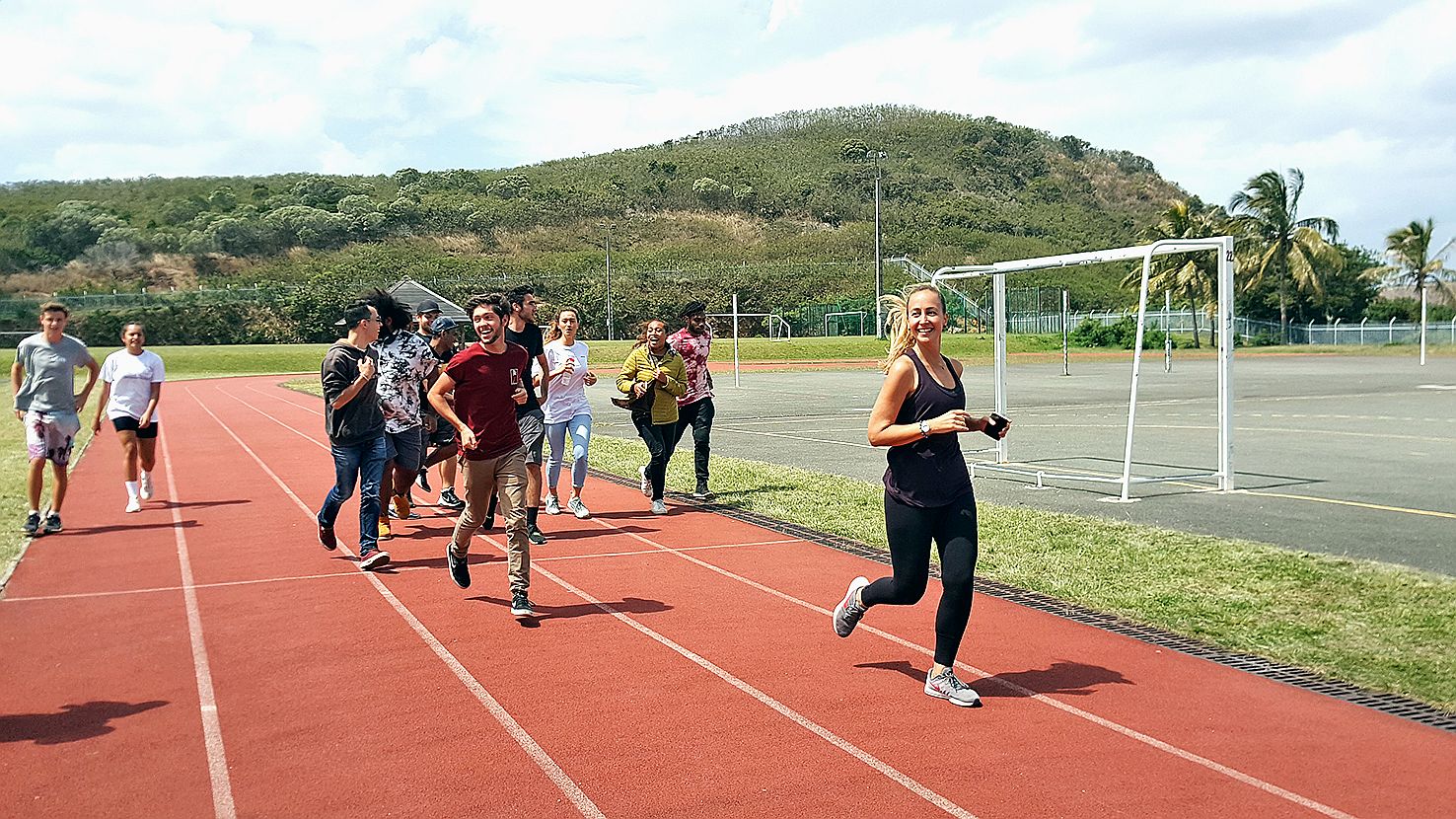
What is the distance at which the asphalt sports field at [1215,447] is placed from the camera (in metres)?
10.5

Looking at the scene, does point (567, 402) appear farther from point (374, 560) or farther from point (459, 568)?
point (459, 568)

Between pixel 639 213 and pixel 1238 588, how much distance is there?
12124 centimetres

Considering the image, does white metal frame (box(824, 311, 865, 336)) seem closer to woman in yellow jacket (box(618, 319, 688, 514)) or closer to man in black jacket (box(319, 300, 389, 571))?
woman in yellow jacket (box(618, 319, 688, 514))

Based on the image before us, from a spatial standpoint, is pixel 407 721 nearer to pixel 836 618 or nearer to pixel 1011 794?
pixel 836 618

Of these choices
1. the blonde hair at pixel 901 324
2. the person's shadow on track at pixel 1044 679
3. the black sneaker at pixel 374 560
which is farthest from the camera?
the black sneaker at pixel 374 560

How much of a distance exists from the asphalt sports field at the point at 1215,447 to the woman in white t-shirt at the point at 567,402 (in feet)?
13.1

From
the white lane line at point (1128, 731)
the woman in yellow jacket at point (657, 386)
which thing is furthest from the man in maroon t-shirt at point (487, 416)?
the woman in yellow jacket at point (657, 386)

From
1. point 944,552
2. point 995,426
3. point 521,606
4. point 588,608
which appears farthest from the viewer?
point 588,608

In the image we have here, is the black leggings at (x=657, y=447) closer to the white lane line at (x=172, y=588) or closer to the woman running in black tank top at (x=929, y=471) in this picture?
the white lane line at (x=172, y=588)

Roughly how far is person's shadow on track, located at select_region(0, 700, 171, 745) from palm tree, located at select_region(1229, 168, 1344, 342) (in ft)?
238

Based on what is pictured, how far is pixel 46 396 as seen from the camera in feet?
35.6

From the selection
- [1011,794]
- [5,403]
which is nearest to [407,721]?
[1011,794]

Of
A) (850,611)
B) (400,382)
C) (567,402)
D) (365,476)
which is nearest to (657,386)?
(567,402)

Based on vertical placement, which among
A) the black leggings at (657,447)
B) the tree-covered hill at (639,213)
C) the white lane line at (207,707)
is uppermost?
the tree-covered hill at (639,213)
